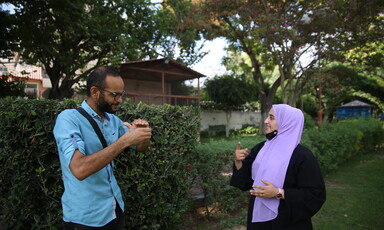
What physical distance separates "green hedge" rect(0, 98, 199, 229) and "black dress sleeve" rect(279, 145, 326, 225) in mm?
1701

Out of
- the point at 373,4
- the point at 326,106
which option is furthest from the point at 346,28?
the point at 326,106

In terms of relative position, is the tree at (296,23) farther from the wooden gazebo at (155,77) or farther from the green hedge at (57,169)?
the green hedge at (57,169)

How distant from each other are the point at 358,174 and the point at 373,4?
5.87m

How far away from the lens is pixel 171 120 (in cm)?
370

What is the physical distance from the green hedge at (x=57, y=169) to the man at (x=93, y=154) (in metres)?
1.19

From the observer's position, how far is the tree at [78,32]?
32.7ft

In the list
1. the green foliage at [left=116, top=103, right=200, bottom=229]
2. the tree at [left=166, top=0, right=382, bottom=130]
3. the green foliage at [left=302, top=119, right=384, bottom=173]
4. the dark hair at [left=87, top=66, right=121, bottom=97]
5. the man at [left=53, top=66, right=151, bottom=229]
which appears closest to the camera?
the man at [left=53, top=66, right=151, bottom=229]

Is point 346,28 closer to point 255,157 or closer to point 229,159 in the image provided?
point 229,159

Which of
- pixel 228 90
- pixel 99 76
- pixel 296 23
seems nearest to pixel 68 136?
pixel 99 76

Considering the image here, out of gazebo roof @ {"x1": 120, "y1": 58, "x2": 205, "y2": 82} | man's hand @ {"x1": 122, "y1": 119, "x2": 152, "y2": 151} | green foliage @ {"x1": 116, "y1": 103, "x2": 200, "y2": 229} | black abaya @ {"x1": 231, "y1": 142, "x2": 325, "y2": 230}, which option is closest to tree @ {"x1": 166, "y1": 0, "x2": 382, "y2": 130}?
gazebo roof @ {"x1": 120, "y1": 58, "x2": 205, "y2": 82}

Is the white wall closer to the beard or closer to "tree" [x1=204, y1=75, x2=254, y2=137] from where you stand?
"tree" [x1=204, y1=75, x2=254, y2=137]

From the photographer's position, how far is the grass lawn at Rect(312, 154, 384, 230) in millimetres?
4734

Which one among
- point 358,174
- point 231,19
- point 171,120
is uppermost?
point 231,19

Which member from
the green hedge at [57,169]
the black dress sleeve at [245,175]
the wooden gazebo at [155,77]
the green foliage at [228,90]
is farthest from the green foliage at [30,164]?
the green foliage at [228,90]
